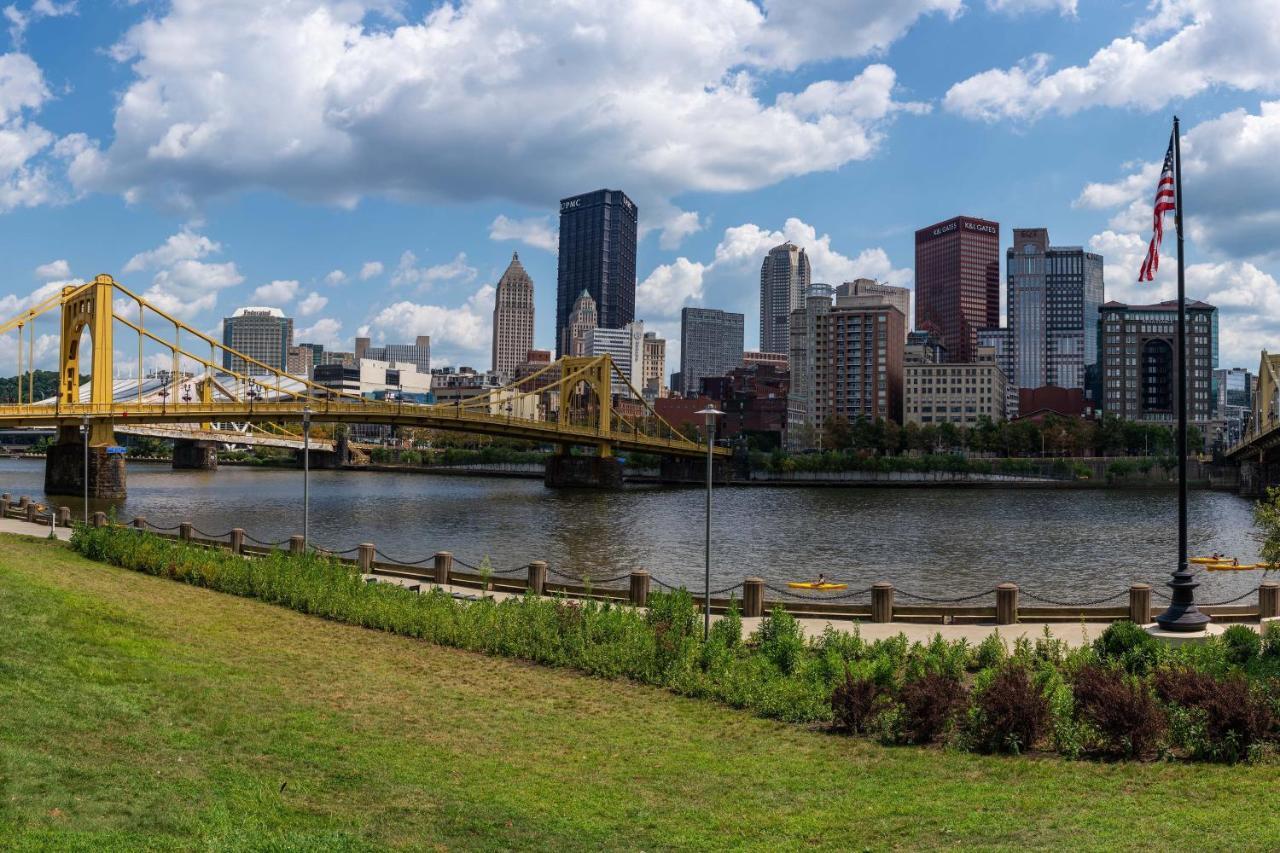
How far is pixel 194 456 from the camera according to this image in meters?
146

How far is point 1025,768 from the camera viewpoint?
466 inches

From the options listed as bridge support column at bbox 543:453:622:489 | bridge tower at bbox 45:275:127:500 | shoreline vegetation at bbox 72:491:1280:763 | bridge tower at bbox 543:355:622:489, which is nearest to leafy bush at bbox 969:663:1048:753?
shoreline vegetation at bbox 72:491:1280:763

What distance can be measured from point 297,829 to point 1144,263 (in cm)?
2032

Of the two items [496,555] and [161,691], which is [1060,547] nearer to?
[496,555]

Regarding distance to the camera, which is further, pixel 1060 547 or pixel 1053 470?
pixel 1053 470

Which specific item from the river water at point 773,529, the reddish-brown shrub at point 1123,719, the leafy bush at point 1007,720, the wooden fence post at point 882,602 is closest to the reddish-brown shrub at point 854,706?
the leafy bush at point 1007,720

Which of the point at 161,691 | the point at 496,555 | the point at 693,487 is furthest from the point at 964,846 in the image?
the point at 693,487

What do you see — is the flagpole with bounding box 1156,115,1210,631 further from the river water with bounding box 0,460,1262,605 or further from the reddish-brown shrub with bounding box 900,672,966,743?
the river water with bounding box 0,460,1262,605

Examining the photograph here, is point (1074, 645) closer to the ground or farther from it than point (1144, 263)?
closer to the ground

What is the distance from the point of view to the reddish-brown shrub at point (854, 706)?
13.7 metres

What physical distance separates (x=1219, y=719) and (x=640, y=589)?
46.1 feet

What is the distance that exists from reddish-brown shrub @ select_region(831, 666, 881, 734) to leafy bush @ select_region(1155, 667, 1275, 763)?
3.58 meters

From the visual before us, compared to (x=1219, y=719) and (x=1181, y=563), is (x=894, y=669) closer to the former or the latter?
(x=1219, y=719)

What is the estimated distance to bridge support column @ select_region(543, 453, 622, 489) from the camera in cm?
10881
